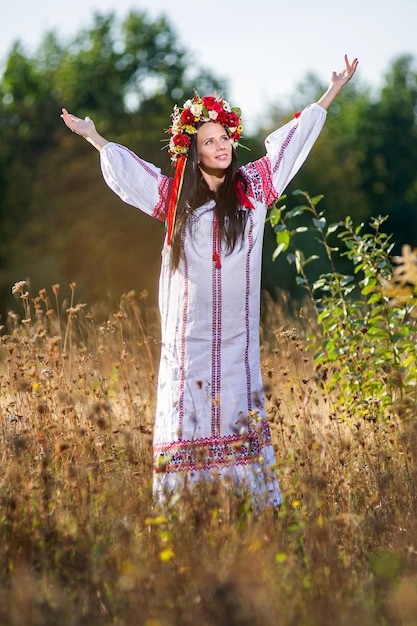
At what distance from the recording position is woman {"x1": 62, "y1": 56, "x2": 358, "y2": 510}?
3992 mm

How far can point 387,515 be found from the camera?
381cm

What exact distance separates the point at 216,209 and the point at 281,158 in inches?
17.8

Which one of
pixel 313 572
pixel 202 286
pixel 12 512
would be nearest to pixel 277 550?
pixel 313 572

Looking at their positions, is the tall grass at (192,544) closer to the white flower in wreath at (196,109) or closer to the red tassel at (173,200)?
the red tassel at (173,200)

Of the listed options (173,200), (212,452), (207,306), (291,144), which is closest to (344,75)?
(291,144)

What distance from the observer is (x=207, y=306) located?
4.06 metres

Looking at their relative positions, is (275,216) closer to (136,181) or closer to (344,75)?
(344,75)

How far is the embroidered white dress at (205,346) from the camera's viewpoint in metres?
3.98

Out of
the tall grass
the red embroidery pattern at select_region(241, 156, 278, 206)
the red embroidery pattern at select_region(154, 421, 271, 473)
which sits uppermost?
the red embroidery pattern at select_region(241, 156, 278, 206)

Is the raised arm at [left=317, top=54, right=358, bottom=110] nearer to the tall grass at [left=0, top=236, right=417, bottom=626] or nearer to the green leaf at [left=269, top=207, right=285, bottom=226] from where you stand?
the green leaf at [left=269, top=207, right=285, bottom=226]

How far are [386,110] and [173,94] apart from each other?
15.0 metres

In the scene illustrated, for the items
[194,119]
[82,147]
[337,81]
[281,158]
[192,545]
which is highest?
[82,147]

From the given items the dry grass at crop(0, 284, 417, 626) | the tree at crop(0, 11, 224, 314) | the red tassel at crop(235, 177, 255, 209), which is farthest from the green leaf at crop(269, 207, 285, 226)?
the tree at crop(0, 11, 224, 314)

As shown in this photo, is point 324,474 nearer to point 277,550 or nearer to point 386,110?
point 277,550
